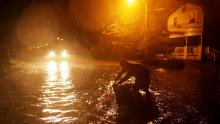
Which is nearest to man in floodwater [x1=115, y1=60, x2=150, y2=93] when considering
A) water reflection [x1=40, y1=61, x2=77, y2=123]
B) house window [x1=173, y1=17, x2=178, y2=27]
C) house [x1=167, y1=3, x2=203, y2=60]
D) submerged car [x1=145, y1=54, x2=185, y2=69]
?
water reflection [x1=40, y1=61, x2=77, y2=123]

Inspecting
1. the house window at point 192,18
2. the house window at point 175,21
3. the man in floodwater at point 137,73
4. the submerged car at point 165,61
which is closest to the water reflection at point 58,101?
the man in floodwater at point 137,73

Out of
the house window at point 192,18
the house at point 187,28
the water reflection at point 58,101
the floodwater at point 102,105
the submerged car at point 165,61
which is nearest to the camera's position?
the floodwater at point 102,105

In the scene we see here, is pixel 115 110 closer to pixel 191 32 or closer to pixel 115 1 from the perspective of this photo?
pixel 191 32

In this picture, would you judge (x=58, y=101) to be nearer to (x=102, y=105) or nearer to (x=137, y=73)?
(x=102, y=105)

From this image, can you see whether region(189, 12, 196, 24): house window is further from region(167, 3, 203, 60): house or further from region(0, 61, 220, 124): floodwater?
region(0, 61, 220, 124): floodwater

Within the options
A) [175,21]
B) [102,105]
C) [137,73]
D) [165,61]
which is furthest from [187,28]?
[102,105]

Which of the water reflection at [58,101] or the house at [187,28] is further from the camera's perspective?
the house at [187,28]

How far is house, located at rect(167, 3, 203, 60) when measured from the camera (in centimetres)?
3181

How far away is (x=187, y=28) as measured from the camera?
33.2 meters

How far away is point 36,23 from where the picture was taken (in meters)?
68.3

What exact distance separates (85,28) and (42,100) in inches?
1947

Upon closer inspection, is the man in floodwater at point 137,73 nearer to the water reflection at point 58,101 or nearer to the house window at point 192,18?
the water reflection at point 58,101

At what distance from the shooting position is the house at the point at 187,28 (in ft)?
104

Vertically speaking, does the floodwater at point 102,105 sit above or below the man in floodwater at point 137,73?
below
